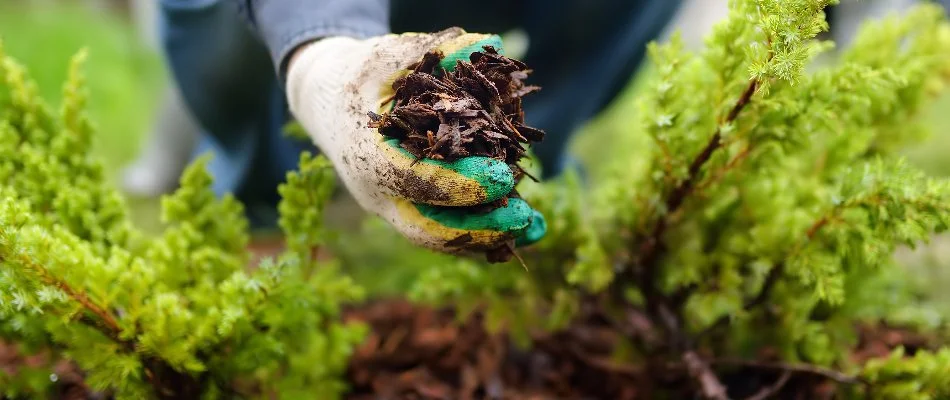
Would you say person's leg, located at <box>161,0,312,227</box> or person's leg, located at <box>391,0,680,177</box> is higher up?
person's leg, located at <box>391,0,680,177</box>

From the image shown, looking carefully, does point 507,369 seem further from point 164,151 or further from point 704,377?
point 164,151

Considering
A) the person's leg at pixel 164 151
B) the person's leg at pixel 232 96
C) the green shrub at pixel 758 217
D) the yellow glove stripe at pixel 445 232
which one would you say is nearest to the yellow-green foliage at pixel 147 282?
the yellow glove stripe at pixel 445 232

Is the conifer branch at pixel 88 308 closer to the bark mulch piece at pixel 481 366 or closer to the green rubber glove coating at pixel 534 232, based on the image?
the bark mulch piece at pixel 481 366

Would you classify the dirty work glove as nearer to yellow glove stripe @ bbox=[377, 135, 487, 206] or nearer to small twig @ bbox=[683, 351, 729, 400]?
yellow glove stripe @ bbox=[377, 135, 487, 206]

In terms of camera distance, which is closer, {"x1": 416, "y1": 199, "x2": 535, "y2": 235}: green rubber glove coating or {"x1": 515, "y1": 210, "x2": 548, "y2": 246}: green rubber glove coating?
{"x1": 416, "y1": 199, "x2": 535, "y2": 235}: green rubber glove coating

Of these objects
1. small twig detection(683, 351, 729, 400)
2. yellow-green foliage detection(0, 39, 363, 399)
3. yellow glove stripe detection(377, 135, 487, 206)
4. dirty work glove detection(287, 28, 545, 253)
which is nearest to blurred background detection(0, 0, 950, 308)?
yellow-green foliage detection(0, 39, 363, 399)

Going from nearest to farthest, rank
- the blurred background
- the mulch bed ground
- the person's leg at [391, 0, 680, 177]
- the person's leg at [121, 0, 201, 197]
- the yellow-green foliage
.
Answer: the yellow-green foliage < the mulch bed ground < the person's leg at [391, 0, 680, 177] < the blurred background < the person's leg at [121, 0, 201, 197]
